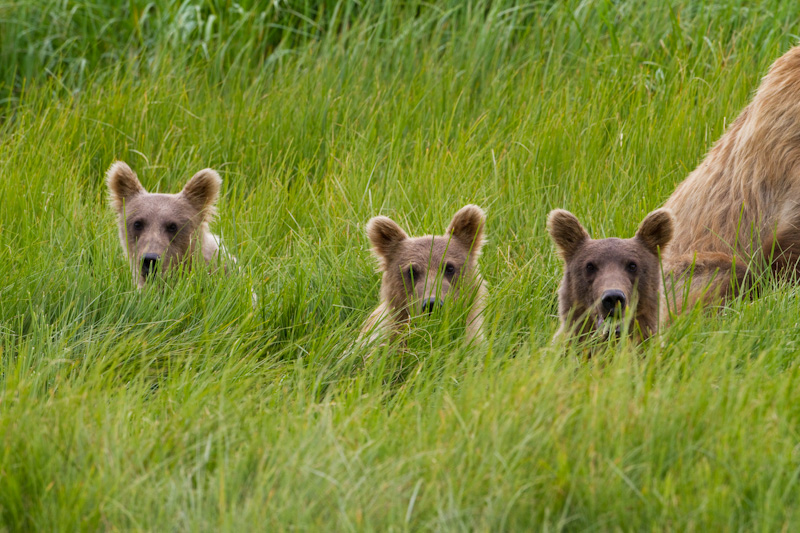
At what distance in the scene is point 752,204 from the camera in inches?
209

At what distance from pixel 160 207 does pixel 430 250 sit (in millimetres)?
1799

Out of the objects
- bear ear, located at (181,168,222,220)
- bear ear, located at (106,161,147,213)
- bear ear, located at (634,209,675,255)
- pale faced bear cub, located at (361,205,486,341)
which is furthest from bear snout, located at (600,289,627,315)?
bear ear, located at (106,161,147,213)

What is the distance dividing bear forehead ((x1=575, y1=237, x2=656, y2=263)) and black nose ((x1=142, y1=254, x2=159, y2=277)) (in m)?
2.32

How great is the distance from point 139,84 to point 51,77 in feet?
3.38

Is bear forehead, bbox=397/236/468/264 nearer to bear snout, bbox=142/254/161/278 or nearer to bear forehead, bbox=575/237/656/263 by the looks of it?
bear forehead, bbox=575/237/656/263

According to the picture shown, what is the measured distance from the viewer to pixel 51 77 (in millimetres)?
8297

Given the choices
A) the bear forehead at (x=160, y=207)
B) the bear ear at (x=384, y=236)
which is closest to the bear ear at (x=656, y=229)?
the bear ear at (x=384, y=236)

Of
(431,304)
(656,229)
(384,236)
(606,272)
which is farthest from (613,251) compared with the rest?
(384,236)

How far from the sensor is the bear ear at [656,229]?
451 cm

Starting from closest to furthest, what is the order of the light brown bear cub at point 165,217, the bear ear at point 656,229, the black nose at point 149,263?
the bear ear at point 656,229 → the black nose at point 149,263 → the light brown bear cub at point 165,217

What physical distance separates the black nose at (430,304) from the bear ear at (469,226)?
0.45m

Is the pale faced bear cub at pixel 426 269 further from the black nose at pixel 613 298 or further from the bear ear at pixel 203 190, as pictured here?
the bear ear at pixel 203 190

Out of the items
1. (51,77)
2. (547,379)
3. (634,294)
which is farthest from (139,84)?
(547,379)

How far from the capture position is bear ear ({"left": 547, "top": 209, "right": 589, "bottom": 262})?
180 inches
